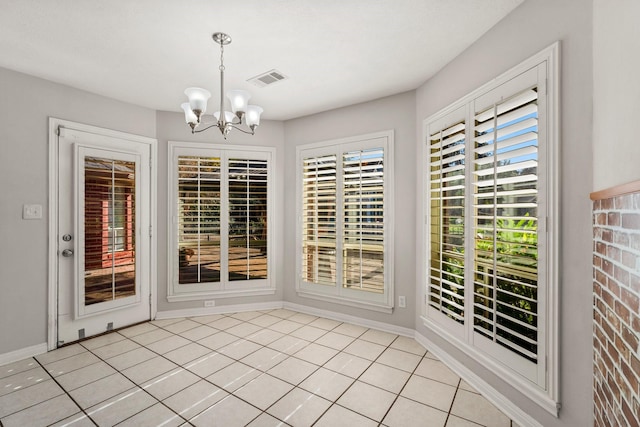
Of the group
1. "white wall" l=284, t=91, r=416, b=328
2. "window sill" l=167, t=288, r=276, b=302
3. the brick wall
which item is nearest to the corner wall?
the brick wall

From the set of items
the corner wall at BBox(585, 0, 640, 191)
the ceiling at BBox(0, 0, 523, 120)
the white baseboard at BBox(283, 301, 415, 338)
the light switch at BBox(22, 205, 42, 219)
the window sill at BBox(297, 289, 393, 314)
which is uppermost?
the ceiling at BBox(0, 0, 523, 120)

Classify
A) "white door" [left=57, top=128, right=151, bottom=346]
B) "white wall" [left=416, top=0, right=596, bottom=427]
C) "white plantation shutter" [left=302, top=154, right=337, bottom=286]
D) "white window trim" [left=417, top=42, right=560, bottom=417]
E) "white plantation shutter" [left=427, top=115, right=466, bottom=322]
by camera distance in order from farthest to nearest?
"white plantation shutter" [left=302, top=154, right=337, bottom=286] → "white door" [left=57, top=128, right=151, bottom=346] → "white plantation shutter" [left=427, top=115, right=466, bottom=322] → "white window trim" [left=417, top=42, right=560, bottom=417] → "white wall" [left=416, top=0, right=596, bottom=427]

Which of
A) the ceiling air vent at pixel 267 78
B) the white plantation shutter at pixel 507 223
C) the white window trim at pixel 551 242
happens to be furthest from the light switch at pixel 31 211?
the white window trim at pixel 551 242

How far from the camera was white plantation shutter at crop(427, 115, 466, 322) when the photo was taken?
2361 millimetres

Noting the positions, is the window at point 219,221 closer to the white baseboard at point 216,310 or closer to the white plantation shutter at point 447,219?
the white baseboard at point 216,310

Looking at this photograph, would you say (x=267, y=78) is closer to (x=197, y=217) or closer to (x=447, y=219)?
(x=197, y=217)

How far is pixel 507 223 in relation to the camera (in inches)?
74.8

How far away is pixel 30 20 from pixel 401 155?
3093mm

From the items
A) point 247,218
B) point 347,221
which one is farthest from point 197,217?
point 347,221

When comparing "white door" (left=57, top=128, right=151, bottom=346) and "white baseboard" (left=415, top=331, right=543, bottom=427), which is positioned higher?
"white door" (left=57, top=128, right=151, bottom=346)

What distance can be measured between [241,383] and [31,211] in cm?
247

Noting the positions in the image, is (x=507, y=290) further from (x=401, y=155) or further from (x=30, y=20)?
(x=30, y=20)

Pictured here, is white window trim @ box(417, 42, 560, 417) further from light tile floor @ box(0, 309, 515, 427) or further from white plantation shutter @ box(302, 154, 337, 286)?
white plantation shutter @ box(302, 154, 337, 286)

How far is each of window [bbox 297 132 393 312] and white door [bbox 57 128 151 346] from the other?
1916 mm
